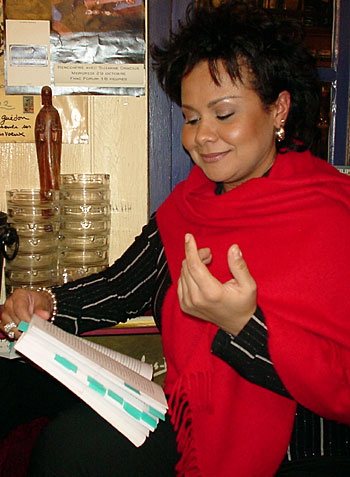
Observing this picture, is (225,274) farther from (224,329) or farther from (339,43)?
(339,43)

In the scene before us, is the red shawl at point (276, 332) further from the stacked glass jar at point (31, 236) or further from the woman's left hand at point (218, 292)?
the stacked glass jar at point (31, 236)

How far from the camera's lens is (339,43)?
1678 mm

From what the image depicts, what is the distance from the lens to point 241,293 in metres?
0.77

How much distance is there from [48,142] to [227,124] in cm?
75

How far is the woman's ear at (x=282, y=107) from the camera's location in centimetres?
110

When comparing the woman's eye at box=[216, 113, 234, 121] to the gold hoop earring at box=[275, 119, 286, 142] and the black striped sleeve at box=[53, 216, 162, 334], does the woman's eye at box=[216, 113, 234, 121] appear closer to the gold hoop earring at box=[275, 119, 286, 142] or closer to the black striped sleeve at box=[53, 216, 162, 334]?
the gold hoop earring at box=[275, 119, 286, 142]

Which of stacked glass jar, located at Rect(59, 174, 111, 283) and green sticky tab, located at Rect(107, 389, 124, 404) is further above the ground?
stacked glass jar, located at Rect(59, 174, 111, 283)

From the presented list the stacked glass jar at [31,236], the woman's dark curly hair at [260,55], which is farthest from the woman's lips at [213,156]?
the stacked glass jar at [31,236]

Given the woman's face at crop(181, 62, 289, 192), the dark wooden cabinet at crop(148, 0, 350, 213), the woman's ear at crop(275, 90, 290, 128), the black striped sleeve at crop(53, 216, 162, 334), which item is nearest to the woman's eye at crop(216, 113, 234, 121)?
the woman's face at crop(181, 62, 289, 192)

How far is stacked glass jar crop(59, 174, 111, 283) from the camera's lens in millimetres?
1562

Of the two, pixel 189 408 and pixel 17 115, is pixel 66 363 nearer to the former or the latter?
pixel 189 408

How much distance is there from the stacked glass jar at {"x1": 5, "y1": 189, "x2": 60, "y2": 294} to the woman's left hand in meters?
0.83

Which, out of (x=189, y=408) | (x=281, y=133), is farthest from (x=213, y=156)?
(x=189, y=408)

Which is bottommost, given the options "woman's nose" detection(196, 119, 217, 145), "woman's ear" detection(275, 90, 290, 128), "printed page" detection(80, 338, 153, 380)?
"printed page" detection(80, 338, 153, 380)
